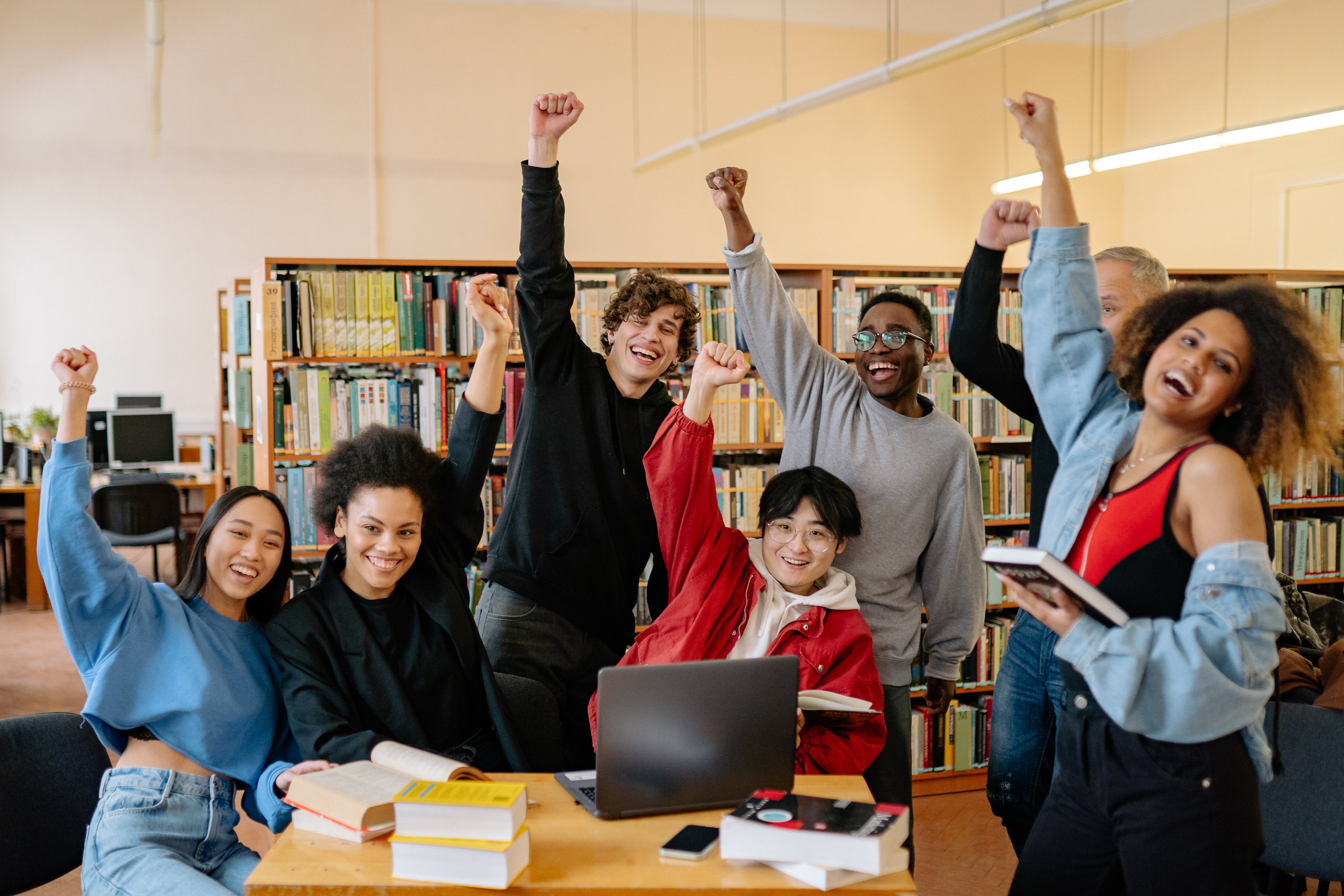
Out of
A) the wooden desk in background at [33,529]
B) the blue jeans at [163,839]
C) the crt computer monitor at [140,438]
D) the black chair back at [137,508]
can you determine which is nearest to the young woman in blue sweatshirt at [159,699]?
the blue jeans at [163,839]

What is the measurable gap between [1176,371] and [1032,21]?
383 cm

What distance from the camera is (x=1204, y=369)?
54.0 inches

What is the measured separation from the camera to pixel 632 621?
2311mm

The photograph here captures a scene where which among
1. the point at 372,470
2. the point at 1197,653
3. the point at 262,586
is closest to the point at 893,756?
the point at 1197,653

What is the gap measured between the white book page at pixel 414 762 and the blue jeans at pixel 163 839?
34 centimetres

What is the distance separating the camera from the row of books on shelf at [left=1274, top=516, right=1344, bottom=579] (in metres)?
4.60

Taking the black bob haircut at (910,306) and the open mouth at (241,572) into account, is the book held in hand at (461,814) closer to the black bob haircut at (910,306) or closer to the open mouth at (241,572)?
the open mouth at (241,572)

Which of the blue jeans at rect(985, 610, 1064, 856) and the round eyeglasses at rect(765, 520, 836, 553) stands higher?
the round eyeglasses at rect(765, 520, 836, 553)

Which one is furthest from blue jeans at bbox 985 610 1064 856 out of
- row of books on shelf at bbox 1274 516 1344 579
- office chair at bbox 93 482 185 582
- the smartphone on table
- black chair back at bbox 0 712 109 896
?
office chair at bbox 93 482 185 582

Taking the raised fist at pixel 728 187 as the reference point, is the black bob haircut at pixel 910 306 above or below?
below

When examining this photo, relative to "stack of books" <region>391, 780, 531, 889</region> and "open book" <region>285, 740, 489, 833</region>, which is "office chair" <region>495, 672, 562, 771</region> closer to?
"open book" <region>285, 740, 489, 833</region>

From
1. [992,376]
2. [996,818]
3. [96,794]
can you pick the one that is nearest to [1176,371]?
[992,376]

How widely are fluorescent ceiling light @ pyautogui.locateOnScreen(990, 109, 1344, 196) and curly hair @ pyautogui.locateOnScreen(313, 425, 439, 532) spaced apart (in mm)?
3326

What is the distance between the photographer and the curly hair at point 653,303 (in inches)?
90.0
